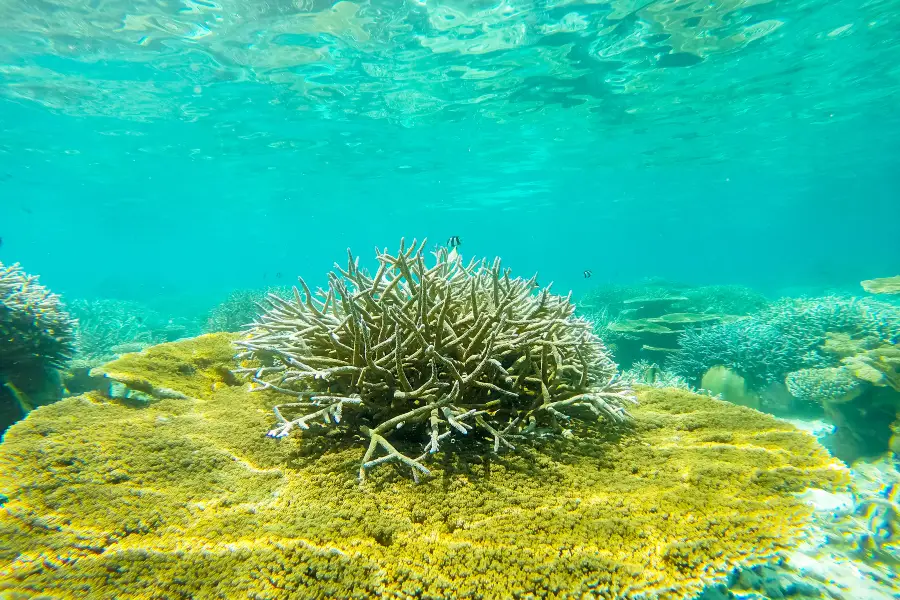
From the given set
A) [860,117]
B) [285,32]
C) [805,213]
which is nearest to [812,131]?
[860,117]

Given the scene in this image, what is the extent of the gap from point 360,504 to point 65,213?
77202 mm

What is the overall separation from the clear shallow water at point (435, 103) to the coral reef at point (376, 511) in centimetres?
1611

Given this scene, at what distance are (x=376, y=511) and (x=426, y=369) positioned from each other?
3.23 feet

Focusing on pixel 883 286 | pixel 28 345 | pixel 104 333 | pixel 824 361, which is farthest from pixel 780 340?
pixel 104 333

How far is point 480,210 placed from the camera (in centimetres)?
6069

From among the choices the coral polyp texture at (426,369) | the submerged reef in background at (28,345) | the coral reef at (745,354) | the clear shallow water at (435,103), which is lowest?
the coral reef at (745,354)

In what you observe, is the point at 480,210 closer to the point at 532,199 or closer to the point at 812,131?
the point at 532,199

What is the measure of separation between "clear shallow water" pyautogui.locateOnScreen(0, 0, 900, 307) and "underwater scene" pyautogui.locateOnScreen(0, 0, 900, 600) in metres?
0.20

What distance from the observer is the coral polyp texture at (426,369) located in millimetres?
2498

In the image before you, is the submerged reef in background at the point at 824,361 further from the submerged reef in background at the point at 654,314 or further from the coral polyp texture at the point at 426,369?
the coral polyp texture at the point at 426,369

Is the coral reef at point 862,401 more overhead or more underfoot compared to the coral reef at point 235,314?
more underfoot

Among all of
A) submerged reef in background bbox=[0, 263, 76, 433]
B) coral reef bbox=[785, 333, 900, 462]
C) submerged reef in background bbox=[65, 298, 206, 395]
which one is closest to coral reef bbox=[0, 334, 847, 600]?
submerged reef in background bbox=[0, 263, 76, 433]

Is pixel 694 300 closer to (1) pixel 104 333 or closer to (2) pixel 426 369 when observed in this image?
(2) pixel 426 369

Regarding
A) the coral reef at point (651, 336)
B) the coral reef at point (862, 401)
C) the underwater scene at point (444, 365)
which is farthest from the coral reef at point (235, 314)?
the coral reef at point (862, 401)
